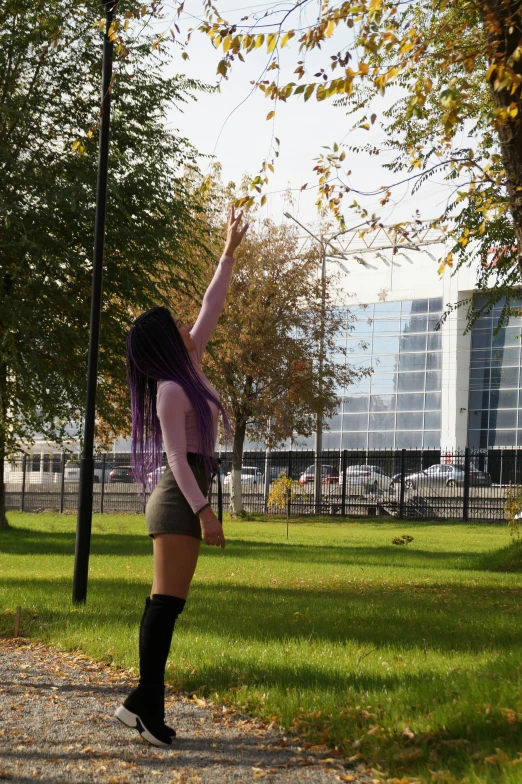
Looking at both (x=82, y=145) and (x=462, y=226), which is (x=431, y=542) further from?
(x=82, y=145)

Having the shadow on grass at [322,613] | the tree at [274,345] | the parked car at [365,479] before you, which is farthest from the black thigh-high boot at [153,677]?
the parked car at [365,479]

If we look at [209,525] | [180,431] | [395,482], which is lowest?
[395,482]

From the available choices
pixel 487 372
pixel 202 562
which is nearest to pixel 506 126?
pixel 202 562

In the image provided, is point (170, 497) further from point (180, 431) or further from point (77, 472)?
point (77, 472)

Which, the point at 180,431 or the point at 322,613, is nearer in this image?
the point at 180,431

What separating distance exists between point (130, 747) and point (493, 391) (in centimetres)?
5519

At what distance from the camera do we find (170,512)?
4.09 m

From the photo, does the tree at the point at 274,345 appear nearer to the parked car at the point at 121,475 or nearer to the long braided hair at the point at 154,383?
the parked car at the point at 121,475

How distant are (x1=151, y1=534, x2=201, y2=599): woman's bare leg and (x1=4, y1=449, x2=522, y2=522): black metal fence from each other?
22150mm

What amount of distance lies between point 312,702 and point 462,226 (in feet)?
26.2

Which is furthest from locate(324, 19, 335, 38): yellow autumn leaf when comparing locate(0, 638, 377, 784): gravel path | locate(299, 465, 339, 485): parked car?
locate(299, 465, 339, 485): parked car

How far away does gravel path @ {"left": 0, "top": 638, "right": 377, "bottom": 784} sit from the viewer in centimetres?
375

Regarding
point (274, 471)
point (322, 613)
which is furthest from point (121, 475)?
point (322, 613)

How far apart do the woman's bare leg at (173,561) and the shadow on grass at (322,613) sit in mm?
2446
